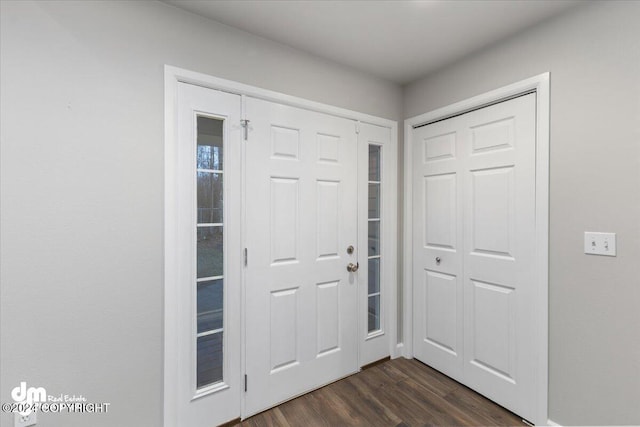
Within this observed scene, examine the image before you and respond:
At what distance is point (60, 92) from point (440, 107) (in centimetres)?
250

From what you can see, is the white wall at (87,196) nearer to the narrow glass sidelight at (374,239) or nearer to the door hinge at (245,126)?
the door hinge at (245,126)

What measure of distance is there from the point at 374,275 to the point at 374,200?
0.68 m

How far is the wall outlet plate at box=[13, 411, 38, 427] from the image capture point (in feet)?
4.06

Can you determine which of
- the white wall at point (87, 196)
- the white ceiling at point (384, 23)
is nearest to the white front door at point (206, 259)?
the white wall at point (87, 196)

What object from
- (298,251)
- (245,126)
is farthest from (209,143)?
(298,251)

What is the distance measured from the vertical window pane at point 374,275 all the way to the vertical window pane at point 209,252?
1.31 meters

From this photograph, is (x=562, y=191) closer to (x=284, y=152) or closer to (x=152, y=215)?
(x=284, y=152)

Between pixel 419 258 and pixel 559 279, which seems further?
pixel 419 258

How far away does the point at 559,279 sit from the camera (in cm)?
165

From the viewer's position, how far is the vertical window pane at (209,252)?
66.5 inches

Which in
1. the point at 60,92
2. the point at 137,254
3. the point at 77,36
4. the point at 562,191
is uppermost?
the point at 77,36

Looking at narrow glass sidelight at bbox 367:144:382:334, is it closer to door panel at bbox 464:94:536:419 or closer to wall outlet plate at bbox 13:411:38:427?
door panel at bbox 464:94:536:419

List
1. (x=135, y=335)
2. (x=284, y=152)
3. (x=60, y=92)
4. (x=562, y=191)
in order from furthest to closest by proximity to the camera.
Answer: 1. (x=284, y=152)
2. (x=562, y=191)
3. (x=135, y=335)
4. (x=60, y=92)

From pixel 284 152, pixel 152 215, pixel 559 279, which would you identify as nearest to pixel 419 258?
pixel 559 279
